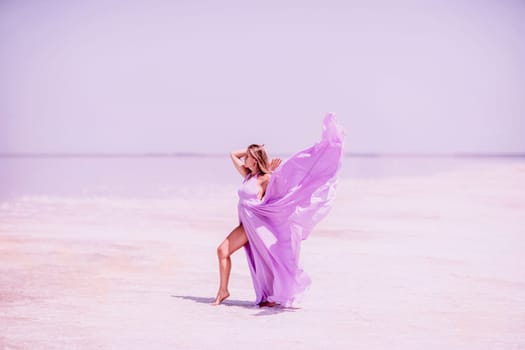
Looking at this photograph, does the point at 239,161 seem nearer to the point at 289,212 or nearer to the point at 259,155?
the point at 259,155

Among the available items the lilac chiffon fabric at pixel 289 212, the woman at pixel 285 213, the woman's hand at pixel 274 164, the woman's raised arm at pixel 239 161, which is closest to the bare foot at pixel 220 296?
the woman at pixel 285 213

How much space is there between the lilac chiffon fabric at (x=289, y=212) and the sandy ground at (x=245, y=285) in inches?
13.4

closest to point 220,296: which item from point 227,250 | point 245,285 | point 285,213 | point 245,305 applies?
point 245,305

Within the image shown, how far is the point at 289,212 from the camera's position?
8.98 m

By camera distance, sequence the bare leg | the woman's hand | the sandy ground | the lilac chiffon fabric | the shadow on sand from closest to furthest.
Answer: the sandy ground, the shadow on sand, the lilac chiffon fabric, the bare leg, the woman's hand

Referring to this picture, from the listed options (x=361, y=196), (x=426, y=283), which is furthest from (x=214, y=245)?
(x=361, y=196)

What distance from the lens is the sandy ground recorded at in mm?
7453

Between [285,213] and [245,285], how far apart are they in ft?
6.47

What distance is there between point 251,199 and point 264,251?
630mm

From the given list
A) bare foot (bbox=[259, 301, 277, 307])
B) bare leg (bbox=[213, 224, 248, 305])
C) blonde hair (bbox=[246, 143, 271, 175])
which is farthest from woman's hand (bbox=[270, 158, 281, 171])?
bare foot (bbox=[259, 301, 277, 307])

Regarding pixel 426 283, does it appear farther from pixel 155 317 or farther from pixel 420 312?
pixel 155 317

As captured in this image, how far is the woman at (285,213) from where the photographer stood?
8.93 m

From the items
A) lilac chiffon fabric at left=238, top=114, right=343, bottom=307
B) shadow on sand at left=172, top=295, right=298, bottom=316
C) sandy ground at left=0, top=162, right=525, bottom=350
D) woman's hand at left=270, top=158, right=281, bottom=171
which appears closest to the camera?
sandy ground at left=0, top=162, right=525, bottom=350

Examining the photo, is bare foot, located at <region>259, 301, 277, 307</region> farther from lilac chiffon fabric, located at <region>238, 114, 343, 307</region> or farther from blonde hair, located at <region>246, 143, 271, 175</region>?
blonde hair, located at <region>246, 143, 271, 175</region>
